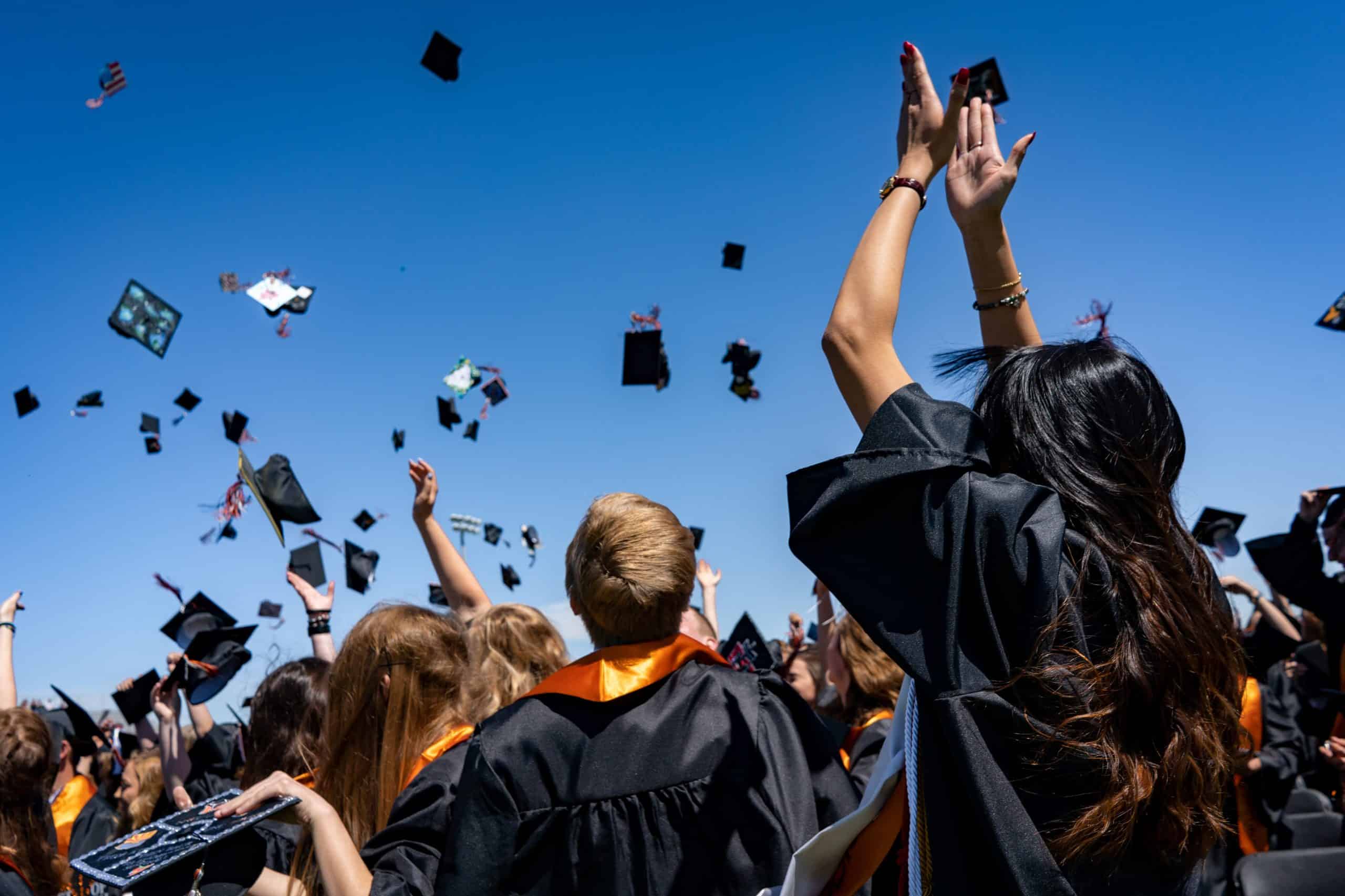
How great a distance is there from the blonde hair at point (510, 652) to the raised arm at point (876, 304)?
2.04 meters

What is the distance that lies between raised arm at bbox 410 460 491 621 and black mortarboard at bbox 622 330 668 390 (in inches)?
67.4

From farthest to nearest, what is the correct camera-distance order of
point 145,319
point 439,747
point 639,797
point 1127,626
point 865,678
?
point 145,319
point 865,678
point 439,747
point 639,797
point 1127,626

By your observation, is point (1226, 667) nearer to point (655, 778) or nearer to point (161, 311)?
point (655, 778)

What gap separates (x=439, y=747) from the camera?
250 cm

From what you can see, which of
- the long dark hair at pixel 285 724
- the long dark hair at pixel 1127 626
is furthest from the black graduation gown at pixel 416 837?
the long dark hair at pixel 1127 626

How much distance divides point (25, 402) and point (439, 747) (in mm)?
7785

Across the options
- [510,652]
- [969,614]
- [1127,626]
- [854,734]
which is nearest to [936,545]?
[969,614]

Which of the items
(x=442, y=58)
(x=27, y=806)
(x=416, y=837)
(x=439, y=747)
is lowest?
(x=27, y=806)

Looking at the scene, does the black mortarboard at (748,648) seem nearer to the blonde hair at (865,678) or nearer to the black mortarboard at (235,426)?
the blonde hair at (865,678)

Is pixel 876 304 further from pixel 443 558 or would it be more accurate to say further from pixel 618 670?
pixel 443 558

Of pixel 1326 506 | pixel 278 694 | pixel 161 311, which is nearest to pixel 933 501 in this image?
pixel 278 694

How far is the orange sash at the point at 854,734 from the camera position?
10.7ft

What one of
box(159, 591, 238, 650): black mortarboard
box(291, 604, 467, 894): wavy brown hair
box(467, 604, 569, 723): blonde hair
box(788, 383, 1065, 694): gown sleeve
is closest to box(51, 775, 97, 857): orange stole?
box(159, 591, 238, 650): black mortarboard

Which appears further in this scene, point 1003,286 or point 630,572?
point 630,572
